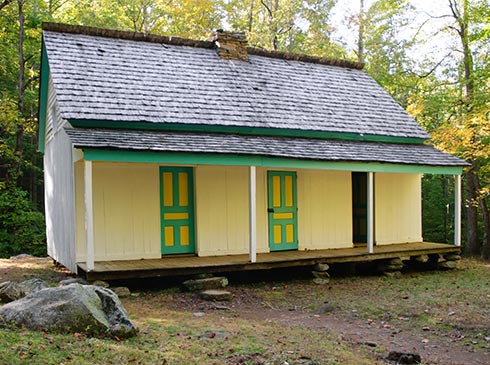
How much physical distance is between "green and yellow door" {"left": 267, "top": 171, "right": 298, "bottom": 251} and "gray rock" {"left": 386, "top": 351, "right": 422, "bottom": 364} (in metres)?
6.69

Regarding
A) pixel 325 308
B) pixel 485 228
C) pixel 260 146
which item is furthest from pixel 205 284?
pixel 485 228

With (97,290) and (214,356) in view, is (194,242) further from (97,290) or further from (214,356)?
(214,356)

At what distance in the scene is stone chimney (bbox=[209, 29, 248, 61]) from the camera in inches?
604

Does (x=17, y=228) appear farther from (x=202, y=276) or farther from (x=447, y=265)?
(x=447, y=265)

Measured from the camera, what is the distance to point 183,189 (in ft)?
40.2

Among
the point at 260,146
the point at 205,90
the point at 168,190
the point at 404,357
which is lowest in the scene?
the point at 404,357

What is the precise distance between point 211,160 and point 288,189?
3.06 meters

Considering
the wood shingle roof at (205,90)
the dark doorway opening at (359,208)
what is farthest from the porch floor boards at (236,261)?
the wood shingle roof at (205,90)

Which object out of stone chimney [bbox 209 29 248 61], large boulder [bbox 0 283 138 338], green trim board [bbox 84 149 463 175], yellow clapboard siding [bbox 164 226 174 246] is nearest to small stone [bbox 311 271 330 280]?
green trim board [bbox 84 149 463 175]

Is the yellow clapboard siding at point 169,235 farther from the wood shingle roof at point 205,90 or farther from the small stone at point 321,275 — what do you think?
the small stone at point 321,275

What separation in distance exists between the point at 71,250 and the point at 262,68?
7610mm

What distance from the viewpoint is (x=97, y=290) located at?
7.00m

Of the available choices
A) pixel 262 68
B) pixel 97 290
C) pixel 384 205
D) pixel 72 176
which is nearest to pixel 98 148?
pixel 72 176

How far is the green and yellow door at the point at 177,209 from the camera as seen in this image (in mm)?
12016
